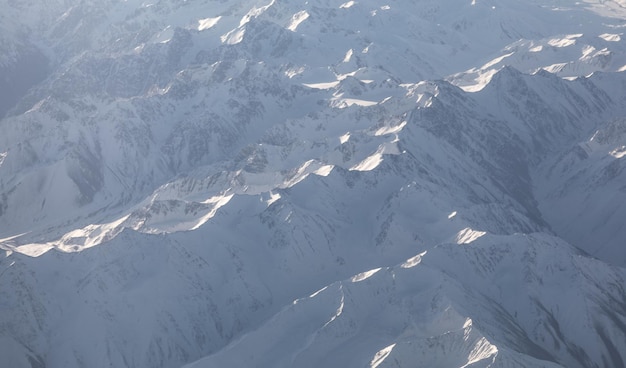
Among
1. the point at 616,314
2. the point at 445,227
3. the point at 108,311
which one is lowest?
the point at 616,314

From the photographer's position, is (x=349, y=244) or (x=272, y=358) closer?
(x=272, y=358)

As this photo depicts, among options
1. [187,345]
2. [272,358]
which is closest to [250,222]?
[187,345]

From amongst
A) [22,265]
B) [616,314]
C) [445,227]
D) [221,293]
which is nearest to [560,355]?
[616,314]

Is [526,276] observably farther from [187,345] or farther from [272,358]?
[187,345]

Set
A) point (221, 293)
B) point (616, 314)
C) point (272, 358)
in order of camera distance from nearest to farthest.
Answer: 1. point (272, 358)
2. point (616, 314)
3. point (221, 293)

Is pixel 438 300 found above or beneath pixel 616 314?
above

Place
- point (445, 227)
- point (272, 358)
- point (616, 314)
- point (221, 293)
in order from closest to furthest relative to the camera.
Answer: point (272, 358) < point (616, 314) < point (221, 293) < point (445, 227)

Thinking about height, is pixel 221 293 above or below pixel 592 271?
above

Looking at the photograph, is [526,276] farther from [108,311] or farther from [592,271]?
[108,311]

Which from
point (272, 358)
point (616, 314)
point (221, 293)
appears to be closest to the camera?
point (272, 358)
